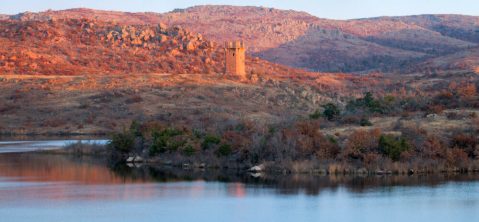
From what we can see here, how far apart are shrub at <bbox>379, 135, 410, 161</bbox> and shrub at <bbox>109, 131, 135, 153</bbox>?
48.0 ft

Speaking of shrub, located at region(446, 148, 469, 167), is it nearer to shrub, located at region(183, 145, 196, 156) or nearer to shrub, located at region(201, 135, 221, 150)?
shrub, located at region(201, 135, 221, 150)

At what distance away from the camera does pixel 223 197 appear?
3309 cm

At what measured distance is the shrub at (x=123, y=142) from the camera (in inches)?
1921

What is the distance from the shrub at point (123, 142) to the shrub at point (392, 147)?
14.6m

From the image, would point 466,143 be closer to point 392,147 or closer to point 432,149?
point 432,149

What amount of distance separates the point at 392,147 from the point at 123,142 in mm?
15688

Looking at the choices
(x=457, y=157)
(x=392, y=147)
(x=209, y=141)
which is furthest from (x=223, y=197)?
(x=457, y=157)

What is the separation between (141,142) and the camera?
49.2m

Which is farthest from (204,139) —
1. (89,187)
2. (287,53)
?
(287,53)

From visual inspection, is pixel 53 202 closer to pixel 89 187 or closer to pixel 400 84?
pixel 89 187

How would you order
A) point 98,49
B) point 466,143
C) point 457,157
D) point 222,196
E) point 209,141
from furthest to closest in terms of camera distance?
point 98,49 < point 209,141 < point 466,143 < point 457,157 < point 222,196

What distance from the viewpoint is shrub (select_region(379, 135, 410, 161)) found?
40125mm

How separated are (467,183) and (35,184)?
17566 mm

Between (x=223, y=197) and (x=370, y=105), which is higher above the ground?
(x=370, y=105)
